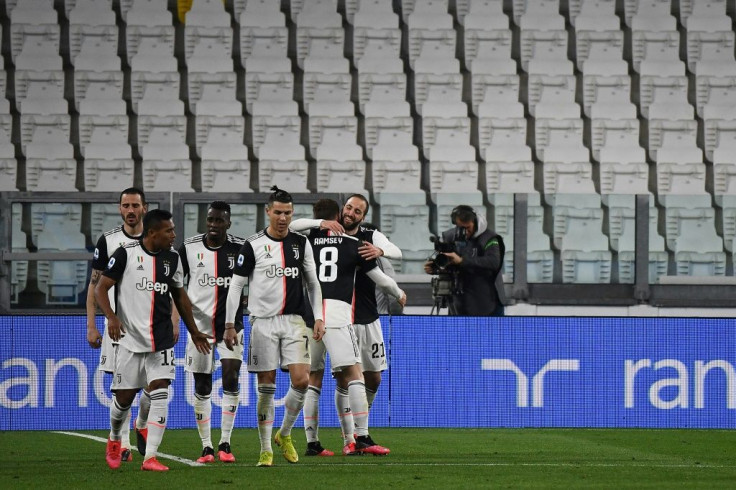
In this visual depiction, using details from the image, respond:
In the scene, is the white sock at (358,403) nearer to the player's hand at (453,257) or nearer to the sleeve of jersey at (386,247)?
the sleeve of jersey at (386,247)

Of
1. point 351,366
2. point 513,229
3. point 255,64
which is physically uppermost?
point 255,64

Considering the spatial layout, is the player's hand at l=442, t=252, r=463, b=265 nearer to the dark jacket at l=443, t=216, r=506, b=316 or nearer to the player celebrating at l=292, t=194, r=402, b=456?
the dark jacket at l=443, t=216, r=506, b=316

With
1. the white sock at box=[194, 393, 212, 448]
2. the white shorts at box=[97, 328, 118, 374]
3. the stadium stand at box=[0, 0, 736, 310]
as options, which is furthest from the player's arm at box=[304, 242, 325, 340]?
the stadium stand at box=[0, 0, 736, 310]

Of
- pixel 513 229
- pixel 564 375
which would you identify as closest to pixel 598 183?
pixel 513 229

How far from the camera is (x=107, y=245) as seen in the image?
374 inches

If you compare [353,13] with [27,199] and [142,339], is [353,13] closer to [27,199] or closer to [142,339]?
[27,199]

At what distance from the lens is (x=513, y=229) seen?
1417cm

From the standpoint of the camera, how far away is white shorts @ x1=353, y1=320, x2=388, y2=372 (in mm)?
10328

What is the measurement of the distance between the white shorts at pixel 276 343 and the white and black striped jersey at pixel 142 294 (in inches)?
24.4

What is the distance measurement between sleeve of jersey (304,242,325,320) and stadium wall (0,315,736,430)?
11.3ft

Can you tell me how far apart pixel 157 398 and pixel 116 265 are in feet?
3.17

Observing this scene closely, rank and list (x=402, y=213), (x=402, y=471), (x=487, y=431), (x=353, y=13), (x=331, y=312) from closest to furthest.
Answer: (x=402, y=471)
(x=331, y=312)
(x=487, y=431)
(x=402, y=213)
(x=353, y=13)

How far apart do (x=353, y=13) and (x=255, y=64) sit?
6.41 ft

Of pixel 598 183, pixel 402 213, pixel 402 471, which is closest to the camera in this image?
pixel 402 471
